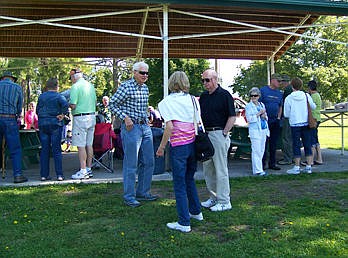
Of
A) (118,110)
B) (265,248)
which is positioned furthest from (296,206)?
(118,110)

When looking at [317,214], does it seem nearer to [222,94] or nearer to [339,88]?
[222,94]

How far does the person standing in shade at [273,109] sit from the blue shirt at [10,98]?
189 inches

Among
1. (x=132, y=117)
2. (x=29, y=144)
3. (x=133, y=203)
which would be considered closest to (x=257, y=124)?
(x=132, y=117)

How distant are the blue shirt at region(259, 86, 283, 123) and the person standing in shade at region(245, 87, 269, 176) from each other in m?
0.59

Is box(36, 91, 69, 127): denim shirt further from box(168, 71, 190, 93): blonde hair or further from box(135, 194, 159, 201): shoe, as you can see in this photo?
box(168, 71, 190, 93): blonde hair

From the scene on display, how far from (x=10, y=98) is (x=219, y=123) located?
405 cm

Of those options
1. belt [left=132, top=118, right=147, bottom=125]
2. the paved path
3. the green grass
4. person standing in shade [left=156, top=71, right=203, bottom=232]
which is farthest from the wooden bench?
person standing in shade [left=156, top=71, right=203, bottom=232]

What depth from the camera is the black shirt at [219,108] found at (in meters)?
5.36

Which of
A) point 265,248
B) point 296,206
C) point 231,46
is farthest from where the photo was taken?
point 231,46

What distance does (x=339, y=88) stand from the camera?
109 feet

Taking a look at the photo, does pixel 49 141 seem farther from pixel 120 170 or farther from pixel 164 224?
pixel 164 224

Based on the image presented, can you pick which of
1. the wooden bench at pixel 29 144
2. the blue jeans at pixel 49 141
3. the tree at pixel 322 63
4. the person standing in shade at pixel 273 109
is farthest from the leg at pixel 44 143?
the tree at pixel 322 63

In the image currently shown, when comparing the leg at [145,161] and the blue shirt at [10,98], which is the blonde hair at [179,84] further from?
the blue shirt at [10,98]

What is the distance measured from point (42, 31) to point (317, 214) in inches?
334
